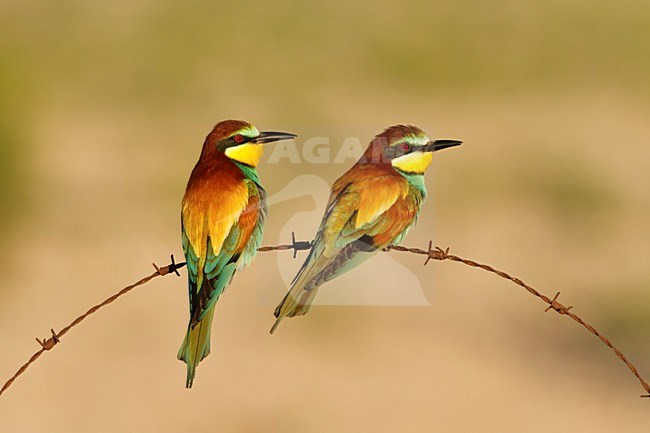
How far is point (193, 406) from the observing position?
18.7 ft

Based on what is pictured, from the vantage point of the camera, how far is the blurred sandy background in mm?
5766

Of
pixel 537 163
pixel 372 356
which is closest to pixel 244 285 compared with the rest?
pixel 372 356

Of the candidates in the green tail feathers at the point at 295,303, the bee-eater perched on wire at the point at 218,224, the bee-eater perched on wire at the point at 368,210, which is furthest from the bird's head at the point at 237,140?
the green tail feathers at the point at 295,303

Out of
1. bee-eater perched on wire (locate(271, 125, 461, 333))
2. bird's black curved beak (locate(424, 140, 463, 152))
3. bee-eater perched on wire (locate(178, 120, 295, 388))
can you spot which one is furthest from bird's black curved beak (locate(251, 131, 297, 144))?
bird's black curved beak (locate(424, 140, 463, 152))

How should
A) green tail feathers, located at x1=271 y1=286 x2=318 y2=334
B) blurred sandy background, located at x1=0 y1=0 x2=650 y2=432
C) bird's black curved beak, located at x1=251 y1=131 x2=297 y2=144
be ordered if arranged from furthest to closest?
1. blurred sandy background, located at x1=0 y1=0 x2=650 y2=432
2. bird's black curved beak, located at x1=251 y1=131 x2=297 y2=144
3. green tail feathers, located at x1=271 y1=286 x2=318 y2=334

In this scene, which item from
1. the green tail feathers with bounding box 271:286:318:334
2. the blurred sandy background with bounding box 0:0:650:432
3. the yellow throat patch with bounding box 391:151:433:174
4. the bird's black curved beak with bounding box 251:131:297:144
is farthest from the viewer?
the blurred sandy background with bounding box 0:0:650:432

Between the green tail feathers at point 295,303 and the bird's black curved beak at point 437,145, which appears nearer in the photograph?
the green tail feathers at point 295,303

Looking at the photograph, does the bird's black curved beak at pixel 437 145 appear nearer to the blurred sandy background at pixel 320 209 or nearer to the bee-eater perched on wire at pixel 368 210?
the bee-eater perched on wire at pixel 368 210

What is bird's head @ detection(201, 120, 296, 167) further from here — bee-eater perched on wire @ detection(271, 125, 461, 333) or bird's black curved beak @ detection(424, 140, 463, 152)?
bird's black curved beak @ detection(424, 140, 463, 152)

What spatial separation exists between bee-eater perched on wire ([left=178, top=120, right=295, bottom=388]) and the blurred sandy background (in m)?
0.34

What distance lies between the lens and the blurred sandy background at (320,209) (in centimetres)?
577

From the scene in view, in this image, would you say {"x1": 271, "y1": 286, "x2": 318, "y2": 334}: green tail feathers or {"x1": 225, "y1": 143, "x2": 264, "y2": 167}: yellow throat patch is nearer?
{"x1": 271, "y1": 286, "x2": 318, "y2": 334}: green tail feathers

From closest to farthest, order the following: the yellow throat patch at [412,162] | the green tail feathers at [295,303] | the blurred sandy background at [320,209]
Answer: the green tail feathers at [295,303]
the yellow throat patch at [412,162]
the blurred sandy background at [320,209]

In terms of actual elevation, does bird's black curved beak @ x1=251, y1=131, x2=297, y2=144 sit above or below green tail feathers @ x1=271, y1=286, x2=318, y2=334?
above
